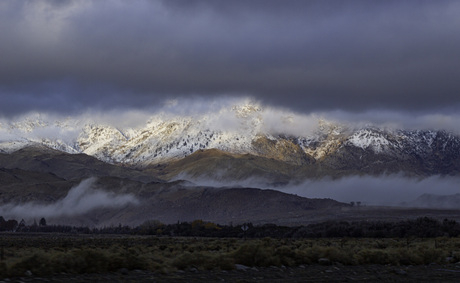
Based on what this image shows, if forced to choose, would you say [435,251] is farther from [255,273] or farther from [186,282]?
[186,282]

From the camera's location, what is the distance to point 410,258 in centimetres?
4166

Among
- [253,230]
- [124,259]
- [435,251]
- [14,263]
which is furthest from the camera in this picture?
[253,230]

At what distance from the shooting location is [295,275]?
3222 centimetres

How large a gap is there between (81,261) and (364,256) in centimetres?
1880

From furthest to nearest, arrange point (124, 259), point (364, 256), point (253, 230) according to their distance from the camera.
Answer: point (253, 230), point (364, 256), point (124, 259)

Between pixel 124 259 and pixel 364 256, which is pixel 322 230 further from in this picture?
pixel 124 259

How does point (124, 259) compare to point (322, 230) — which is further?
point (322, 230)

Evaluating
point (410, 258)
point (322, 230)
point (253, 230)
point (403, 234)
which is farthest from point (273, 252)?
point (253, 230)

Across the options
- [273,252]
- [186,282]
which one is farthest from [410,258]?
[186,282]

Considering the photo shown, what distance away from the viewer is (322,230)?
177 m

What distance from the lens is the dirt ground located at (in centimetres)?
2794

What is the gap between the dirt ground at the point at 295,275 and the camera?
27.9 metres

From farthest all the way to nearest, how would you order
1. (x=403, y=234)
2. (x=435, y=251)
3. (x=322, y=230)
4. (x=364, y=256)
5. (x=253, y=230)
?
(x=253, y=230) < (x=322, y=230) < (x=403, y=234) < (x=435, y=251) < (x=364, y=256)

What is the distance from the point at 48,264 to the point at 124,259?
387 cm
